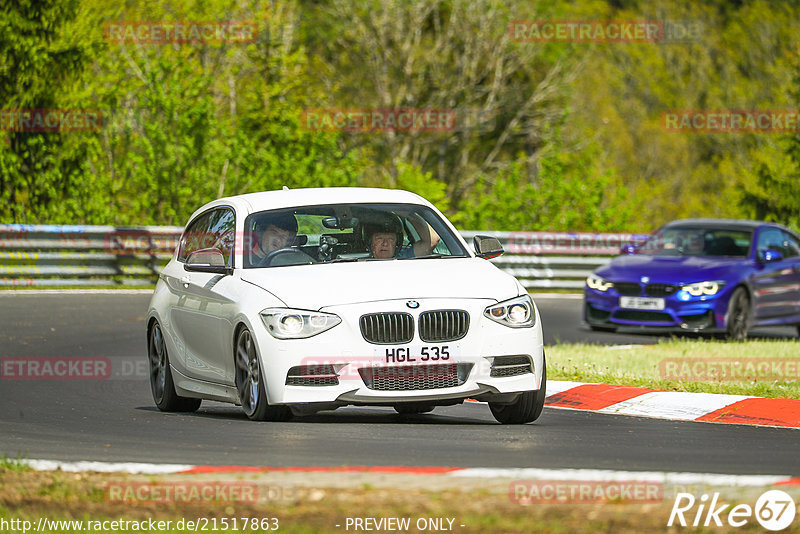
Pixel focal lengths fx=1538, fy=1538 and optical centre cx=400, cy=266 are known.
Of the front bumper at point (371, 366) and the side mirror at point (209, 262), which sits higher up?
the side mirror at point (209, 262)

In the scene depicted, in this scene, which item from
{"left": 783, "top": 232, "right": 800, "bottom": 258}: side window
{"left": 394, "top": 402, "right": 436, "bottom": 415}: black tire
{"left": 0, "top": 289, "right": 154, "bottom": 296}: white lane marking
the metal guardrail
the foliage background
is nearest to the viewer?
{"left": 394, "top": 402, "right": 436, "bottom": 415}: black tire

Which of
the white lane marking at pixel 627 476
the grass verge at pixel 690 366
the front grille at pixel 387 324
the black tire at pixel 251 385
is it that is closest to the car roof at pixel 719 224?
the grass verge at pixel 690 366

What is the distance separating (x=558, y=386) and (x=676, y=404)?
131 cm

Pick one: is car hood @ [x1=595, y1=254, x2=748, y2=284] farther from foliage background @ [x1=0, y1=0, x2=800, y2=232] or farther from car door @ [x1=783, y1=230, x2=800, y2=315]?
foliage background @ [x1=0, y1=0, x2=800, y2=232]

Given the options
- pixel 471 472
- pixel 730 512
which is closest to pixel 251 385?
pixel 471 472

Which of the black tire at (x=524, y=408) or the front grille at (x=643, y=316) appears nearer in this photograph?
the black tire at (x=524, y=408)

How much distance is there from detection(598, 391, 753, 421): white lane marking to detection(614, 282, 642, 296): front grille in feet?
21.9

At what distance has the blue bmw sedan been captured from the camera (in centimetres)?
1823

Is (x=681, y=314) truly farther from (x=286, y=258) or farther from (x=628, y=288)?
(x=286, y=258)

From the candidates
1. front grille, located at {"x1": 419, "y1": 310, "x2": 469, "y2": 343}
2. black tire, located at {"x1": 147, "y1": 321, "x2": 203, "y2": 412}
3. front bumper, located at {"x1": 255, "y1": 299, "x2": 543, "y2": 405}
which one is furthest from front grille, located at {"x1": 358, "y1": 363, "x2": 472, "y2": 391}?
black tire, located at {"x1": 147, "y1": 321, "x2": 203, "y2": 412}

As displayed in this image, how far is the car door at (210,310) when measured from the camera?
10.2 meters

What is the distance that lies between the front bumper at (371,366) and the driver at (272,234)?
104 cm

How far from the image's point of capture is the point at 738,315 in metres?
18.5

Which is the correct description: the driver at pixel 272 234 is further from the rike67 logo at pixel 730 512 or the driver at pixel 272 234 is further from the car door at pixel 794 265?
the car door at pixel 794 265
